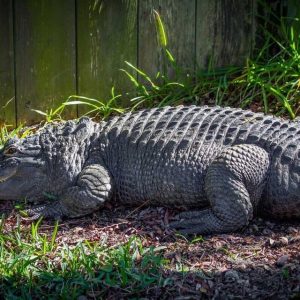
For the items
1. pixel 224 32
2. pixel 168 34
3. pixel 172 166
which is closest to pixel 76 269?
pixel 172 166

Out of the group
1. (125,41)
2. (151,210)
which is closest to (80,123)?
(151,210)

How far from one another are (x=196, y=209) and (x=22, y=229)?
3.71 ft

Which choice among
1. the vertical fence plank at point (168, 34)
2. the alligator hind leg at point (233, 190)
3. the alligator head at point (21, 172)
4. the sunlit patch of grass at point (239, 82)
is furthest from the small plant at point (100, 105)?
the alligator hind leg at point (233, 190)

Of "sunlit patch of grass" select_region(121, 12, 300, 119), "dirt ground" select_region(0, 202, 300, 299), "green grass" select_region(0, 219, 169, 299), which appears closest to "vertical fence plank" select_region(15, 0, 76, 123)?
"sunlit patch of grass" select_region(121, 12, 300, 119)

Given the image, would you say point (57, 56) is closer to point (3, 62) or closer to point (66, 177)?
point (3, 62)

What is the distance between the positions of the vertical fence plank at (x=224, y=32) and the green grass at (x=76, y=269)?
2.55m

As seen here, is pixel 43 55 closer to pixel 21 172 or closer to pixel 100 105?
pixel 100 105

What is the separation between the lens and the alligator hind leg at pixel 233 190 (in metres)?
4.89

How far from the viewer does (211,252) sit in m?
4.68

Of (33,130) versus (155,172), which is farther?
(33,130)

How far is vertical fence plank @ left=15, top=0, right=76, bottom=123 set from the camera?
21.4 feet

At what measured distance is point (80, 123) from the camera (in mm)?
5715

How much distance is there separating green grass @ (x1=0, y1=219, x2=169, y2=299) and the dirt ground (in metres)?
0.08

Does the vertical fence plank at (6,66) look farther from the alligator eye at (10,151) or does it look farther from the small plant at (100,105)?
the alligator eye at (10,151)
